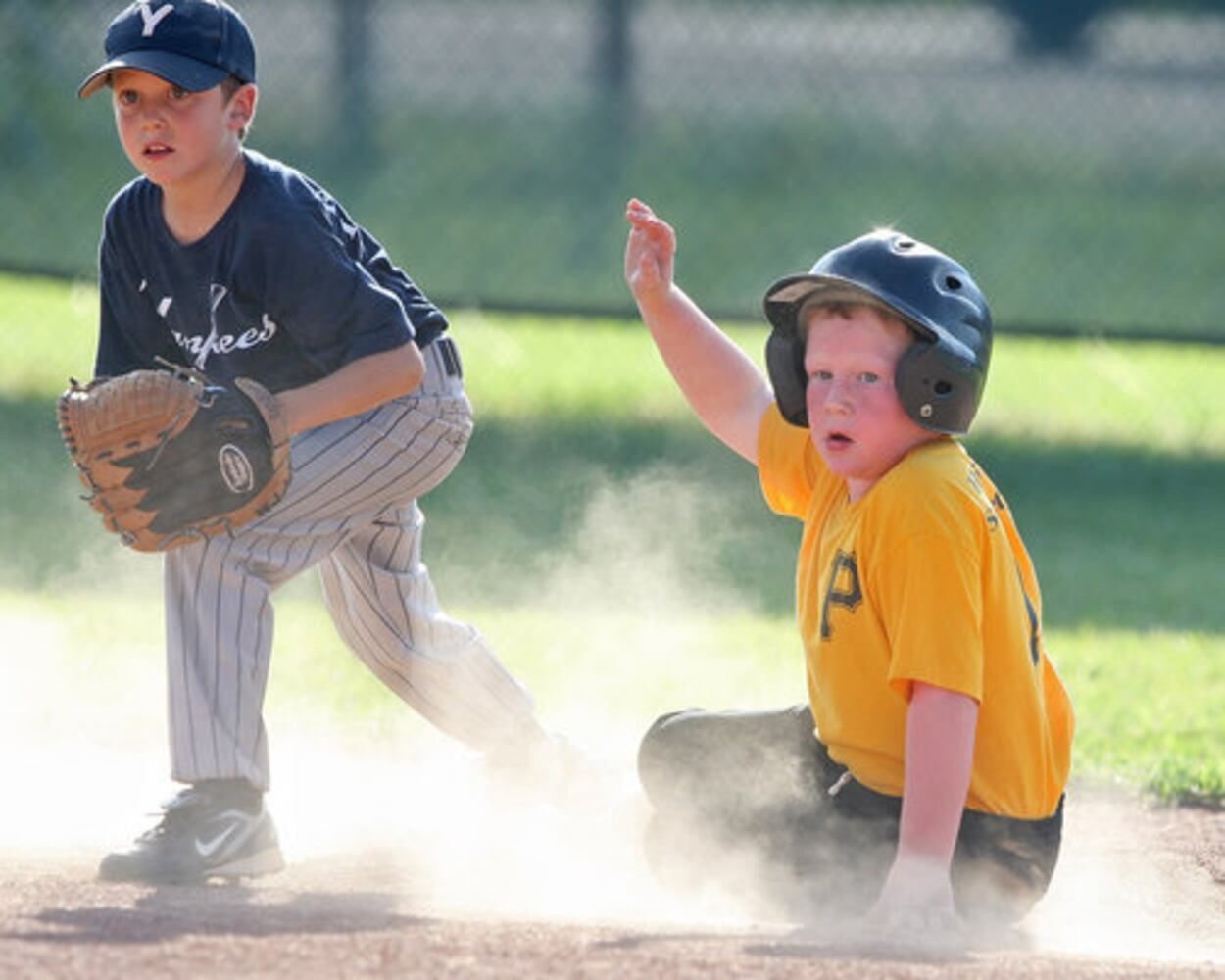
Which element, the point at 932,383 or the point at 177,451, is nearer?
the point at 932,383

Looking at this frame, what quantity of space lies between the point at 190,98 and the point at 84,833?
134cm

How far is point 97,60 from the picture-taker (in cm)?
926

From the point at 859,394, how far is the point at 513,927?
946 mm

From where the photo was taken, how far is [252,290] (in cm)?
396

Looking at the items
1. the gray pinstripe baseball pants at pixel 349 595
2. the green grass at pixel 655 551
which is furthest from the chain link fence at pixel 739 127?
the gray pinstripe baseball pants at pixel 349 595

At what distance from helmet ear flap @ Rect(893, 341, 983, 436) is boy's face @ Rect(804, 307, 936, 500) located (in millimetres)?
30

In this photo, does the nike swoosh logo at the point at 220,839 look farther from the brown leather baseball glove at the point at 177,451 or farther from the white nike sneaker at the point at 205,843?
the brown leather baseball glove at the point at 177,451

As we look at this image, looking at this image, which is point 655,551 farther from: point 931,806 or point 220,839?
point 931,806

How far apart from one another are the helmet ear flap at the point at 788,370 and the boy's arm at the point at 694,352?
0.31 metres

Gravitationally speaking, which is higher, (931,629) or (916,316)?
(916,316)

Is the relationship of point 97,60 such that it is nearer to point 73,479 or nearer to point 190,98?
point 73,479

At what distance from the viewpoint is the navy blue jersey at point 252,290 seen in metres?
3.93

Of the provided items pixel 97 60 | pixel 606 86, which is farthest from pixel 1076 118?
pixel 97 60

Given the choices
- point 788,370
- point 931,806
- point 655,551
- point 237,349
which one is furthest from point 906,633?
point 655,551
